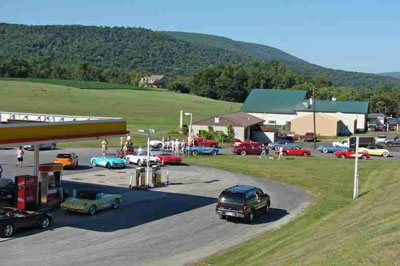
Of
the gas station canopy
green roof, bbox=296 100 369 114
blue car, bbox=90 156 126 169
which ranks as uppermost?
green roof, bbox=296 100 369 114

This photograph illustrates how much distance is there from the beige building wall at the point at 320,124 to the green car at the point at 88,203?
65.6 meters

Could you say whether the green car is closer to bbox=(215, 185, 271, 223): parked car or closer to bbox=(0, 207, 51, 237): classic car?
bbox=(0, 207, 51, 237): classic car

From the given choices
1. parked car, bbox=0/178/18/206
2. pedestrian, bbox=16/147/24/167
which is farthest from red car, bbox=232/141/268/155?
parked car, bbox=0/178/18/206

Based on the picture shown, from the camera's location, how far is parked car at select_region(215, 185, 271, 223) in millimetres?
25623

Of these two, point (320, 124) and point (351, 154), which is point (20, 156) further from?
point (320, 124)

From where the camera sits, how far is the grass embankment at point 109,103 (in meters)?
104

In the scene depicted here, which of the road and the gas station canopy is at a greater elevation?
the gas station canopy

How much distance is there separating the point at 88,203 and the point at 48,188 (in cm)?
281

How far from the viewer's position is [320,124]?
89.5 m

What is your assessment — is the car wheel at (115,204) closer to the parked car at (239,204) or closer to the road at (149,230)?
the road at (149,230)

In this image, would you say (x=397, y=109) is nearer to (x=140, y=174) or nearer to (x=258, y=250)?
(x=140, y=174)

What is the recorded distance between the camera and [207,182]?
38.4 meters

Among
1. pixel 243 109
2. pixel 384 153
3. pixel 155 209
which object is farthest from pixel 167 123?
pixel 155 209

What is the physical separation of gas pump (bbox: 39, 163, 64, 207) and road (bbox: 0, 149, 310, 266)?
1.14 meters
